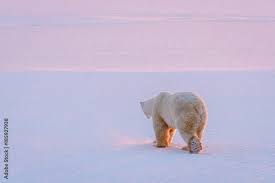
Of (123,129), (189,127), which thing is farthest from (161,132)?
(123,129)

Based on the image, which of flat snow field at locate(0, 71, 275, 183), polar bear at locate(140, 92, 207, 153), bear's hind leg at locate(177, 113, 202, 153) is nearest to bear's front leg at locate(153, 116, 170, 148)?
flat snow field at locate(0, 71, 275, 183)

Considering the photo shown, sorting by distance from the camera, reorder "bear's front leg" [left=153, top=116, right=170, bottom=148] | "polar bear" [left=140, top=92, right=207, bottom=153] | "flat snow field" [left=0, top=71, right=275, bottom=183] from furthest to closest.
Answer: "bear's front leg" [left=153, top=116, right=170, bottom=148]
"polar bear" [left=140, top=92, right=207, bottom=153]
"flat snow field" [left=0, top=71, right=275, bottom=183]

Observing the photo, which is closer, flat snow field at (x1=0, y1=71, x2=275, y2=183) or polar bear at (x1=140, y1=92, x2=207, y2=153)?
flat snow field at (x1=0, y1=71, x2=275, y2=183)

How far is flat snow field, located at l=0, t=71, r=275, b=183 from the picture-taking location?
6.05 meters

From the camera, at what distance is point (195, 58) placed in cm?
1692

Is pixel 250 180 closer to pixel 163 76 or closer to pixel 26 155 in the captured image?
pixel 26 155

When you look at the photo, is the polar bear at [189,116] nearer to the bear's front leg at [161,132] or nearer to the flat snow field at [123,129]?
the flat snow field at [123,129]

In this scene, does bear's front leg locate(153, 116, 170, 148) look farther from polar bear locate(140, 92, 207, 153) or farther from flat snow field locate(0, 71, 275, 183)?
polar bear locate(140, 92, 207, 153)

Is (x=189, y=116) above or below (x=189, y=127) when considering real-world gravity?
above

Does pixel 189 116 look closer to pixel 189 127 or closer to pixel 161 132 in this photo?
pixel 189 127

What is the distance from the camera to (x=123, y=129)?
972 cm

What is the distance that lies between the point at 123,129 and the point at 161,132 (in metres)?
2.02

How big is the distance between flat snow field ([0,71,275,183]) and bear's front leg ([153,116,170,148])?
0.18m

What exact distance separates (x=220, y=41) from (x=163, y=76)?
22.7ft
